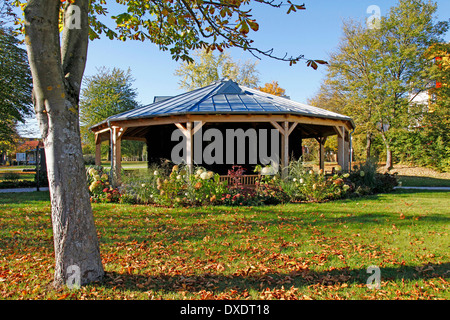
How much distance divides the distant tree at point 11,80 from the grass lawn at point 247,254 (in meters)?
12.0

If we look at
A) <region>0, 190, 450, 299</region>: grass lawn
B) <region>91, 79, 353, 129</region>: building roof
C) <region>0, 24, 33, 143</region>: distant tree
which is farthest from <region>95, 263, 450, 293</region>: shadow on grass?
<region>0, 24, 33, 143</region>: distant tree

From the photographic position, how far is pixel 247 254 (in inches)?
181

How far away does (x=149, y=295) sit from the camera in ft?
10.8

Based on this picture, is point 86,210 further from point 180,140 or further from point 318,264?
point 180,140

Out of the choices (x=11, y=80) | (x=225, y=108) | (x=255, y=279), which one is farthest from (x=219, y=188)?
(x=11, y=80)

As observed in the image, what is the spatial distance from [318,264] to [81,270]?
307 cm

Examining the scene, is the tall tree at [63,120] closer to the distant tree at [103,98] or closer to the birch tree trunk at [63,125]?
the birch tree trunk at [63,125]

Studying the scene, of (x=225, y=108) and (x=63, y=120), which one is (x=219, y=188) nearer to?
(x=225, y=108)

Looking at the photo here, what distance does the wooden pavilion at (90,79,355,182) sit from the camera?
32.3ft

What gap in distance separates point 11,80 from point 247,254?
61.8 ft

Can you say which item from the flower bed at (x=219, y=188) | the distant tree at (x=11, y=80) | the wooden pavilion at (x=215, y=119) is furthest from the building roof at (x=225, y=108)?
the distant tree at (x=11, y=80)

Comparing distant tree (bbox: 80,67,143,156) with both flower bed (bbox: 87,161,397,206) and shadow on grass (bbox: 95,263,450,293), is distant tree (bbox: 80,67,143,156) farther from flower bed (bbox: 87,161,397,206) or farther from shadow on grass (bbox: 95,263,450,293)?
shadow on grass (bbox: 95,263,450,293)
